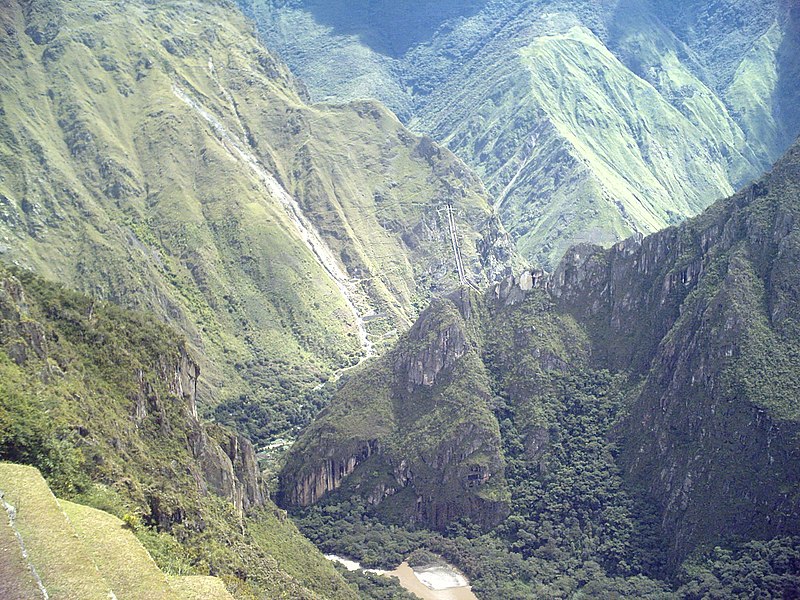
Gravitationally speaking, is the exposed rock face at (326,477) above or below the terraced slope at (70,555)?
above

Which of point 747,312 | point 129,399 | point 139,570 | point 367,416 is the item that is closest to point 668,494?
point 747,312

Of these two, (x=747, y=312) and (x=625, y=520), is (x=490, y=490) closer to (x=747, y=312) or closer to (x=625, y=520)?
(x=625, y=520)

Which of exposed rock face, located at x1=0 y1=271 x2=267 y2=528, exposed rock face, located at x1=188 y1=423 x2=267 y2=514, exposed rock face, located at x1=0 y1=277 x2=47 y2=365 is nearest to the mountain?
exposed rock face, located at x1=188 y1=423 x2=267 y2=514

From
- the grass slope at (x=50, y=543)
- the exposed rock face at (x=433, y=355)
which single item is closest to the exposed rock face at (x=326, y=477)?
the exposed rock face at (x=433, y=355)

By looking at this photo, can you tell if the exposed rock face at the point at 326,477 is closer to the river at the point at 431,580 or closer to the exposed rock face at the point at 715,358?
the river at the point at 431,580

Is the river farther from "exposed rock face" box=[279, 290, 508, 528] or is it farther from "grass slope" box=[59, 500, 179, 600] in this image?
"grass slope" box=[59, 500, 179, 600]
